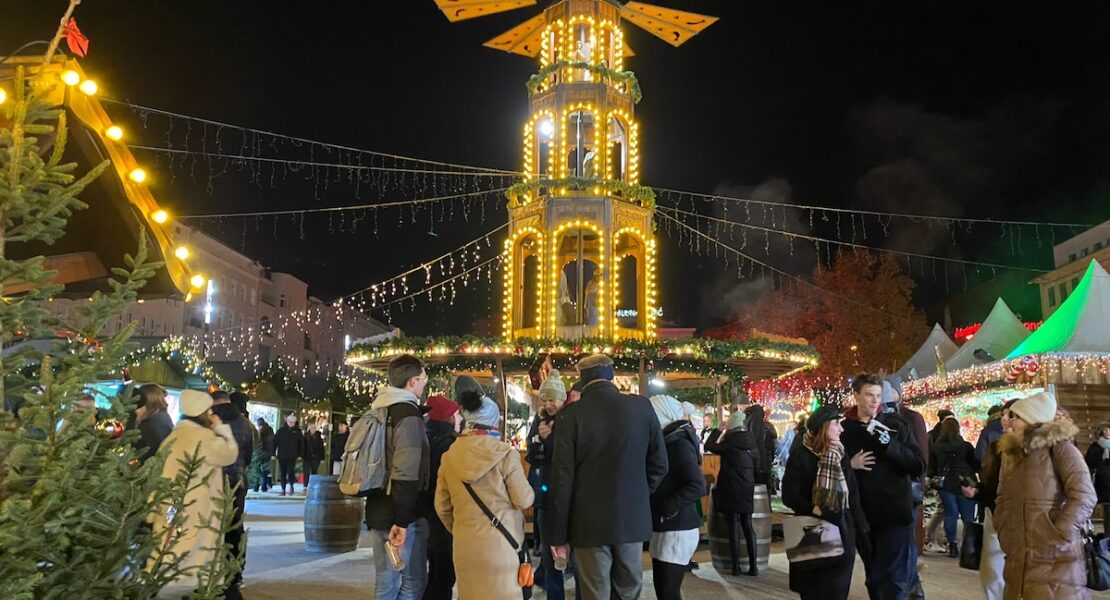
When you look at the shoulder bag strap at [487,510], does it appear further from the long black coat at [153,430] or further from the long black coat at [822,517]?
the long black coat at [153,430]

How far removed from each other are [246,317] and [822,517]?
180 feet

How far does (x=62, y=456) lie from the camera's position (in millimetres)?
2627

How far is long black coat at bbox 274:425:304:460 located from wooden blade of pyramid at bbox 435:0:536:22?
10125mm

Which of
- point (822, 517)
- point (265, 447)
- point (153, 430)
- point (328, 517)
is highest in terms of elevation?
point (153, 430)

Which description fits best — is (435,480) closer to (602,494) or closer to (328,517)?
(602,494)

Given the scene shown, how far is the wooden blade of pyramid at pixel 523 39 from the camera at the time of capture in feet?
66.1

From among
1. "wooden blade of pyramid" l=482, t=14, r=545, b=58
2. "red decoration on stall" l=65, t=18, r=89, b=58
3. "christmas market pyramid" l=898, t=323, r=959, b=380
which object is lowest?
"christmas market pyramid" l=898, t=323, r=959, b=380

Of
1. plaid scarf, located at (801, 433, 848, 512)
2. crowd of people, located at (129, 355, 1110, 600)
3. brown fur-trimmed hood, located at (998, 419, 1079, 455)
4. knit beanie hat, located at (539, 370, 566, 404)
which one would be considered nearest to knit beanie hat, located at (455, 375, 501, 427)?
crowd of people, located at (129, 355, 1110, 600)

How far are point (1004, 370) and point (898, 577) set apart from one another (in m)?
14.9

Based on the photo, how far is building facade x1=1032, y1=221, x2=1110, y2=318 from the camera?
45.2 m

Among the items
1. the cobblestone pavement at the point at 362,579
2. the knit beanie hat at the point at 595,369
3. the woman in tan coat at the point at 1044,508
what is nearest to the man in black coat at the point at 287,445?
the cobblestone pavement at the point at 362,579

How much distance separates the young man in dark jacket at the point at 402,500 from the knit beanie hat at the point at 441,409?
0.51m

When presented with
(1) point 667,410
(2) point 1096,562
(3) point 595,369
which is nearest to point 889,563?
(2) point 1096,562

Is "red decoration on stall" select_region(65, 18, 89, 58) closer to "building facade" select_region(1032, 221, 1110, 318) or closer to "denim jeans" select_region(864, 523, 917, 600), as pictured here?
"denim jeans" select_region(864, 523, 917, 600)
